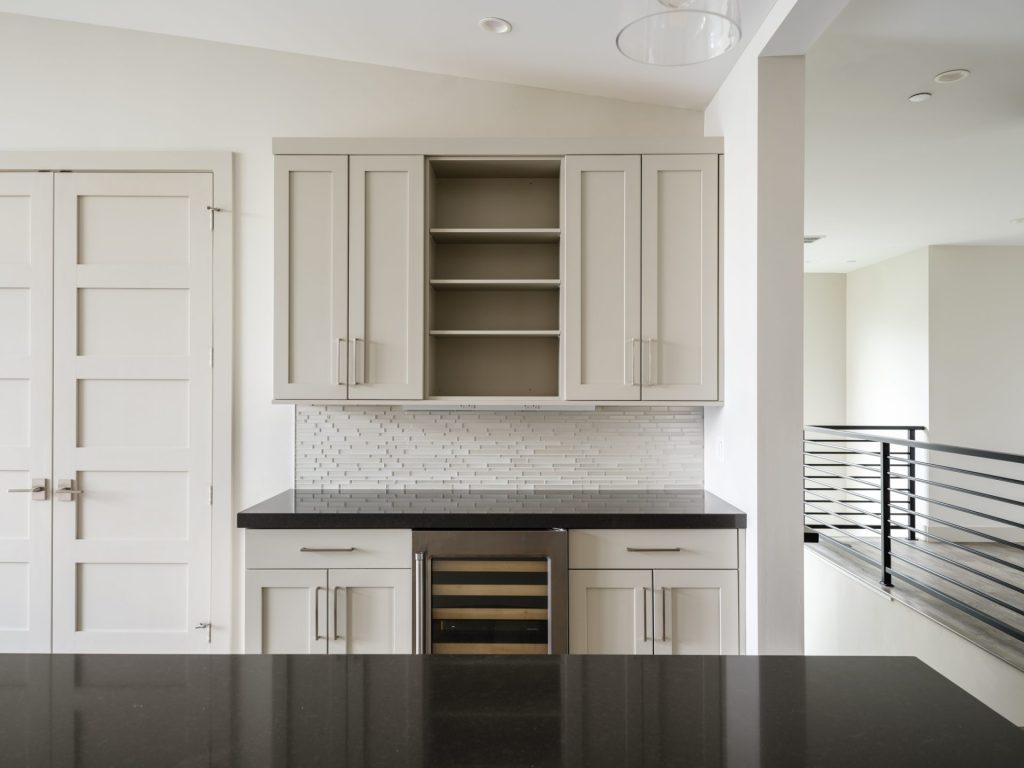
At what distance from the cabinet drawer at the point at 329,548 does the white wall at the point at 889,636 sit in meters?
2.39

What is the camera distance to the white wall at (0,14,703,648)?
279 cm

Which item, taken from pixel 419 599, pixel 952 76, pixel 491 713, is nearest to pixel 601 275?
pixel 419 599

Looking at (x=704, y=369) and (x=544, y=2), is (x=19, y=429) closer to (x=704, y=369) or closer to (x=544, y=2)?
(x=544, y=2)

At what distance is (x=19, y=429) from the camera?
273cm

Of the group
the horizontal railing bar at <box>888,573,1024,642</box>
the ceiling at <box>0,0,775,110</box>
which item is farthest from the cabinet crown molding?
the horizontal railing bar at <box>888,573,1024,642</box>

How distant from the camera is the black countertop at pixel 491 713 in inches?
26.4

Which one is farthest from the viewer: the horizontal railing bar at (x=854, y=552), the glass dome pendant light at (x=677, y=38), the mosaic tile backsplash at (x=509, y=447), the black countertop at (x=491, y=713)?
the horizontal railing bar at (x=854, y=552)

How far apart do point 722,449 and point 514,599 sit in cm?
109

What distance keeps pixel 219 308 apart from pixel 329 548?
1.28 m

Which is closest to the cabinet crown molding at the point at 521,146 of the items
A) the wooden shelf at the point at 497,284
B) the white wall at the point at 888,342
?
the wooden shelf at the point at 497,284

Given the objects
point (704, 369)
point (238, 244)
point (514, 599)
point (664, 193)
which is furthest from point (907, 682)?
point (238, 244)

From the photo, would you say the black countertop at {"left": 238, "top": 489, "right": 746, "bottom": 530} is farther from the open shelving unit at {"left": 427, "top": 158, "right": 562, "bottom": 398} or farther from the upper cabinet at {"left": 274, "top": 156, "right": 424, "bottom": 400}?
the open shelving unit at {"left": 427, "top": 158, "right": 562, "bottom": 398}

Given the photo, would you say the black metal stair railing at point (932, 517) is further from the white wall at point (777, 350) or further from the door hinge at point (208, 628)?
the door hinge at point (208, 628)

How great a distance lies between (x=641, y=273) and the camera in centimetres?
250
